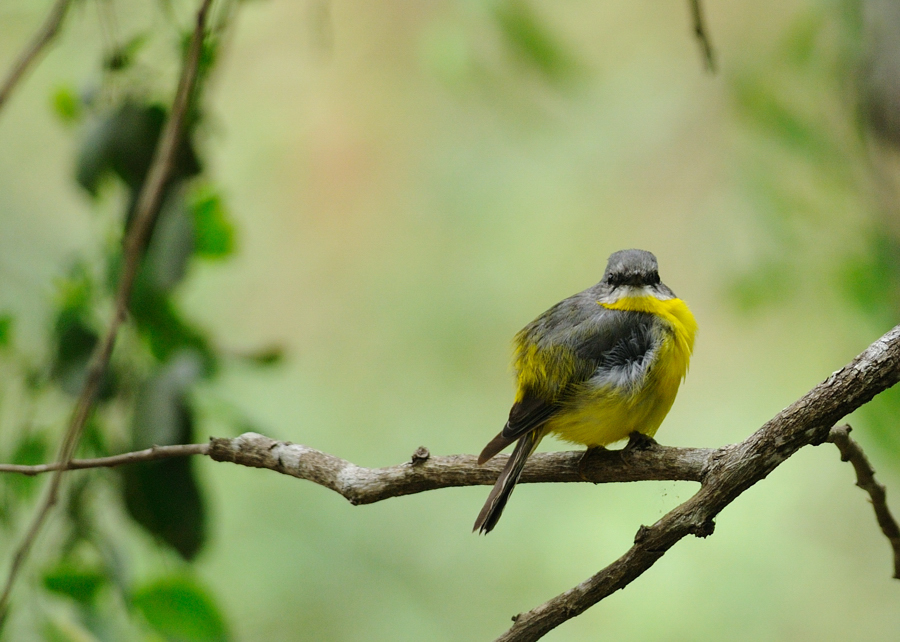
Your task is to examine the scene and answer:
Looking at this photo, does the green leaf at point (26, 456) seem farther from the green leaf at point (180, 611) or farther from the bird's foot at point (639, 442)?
the bird's foot at point (639, 442)

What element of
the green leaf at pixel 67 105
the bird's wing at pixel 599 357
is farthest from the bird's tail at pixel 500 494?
the green leaf at pixel 67 105

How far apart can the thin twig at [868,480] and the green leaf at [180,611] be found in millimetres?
1522

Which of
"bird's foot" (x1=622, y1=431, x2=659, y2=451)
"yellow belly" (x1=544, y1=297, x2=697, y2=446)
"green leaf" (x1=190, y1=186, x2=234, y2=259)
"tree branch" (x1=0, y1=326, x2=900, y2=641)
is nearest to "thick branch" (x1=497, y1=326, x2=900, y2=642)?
"tree branch" (x1=0, y1=326, x2=900, y2=641)

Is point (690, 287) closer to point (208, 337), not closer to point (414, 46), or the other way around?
point (414, 46)

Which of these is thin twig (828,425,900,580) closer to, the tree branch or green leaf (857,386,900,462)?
the tree branch

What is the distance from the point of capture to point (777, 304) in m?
3.26

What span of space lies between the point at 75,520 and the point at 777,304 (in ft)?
8.12

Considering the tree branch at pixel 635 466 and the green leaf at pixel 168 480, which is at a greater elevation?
the green leaf at pixel 168 480

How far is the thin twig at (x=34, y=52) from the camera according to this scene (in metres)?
1.88

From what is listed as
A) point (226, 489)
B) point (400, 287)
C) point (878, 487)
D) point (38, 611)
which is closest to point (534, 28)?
point (878, 487)

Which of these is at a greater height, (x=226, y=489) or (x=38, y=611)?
(x=226, y=489)

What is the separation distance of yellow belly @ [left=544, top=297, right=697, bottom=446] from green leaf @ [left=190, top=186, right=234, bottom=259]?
1.09 m

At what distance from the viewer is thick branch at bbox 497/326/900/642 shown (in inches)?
53.6

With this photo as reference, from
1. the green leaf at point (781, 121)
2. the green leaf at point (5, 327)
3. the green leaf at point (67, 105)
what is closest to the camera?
the green leaf at point (5, 327)
